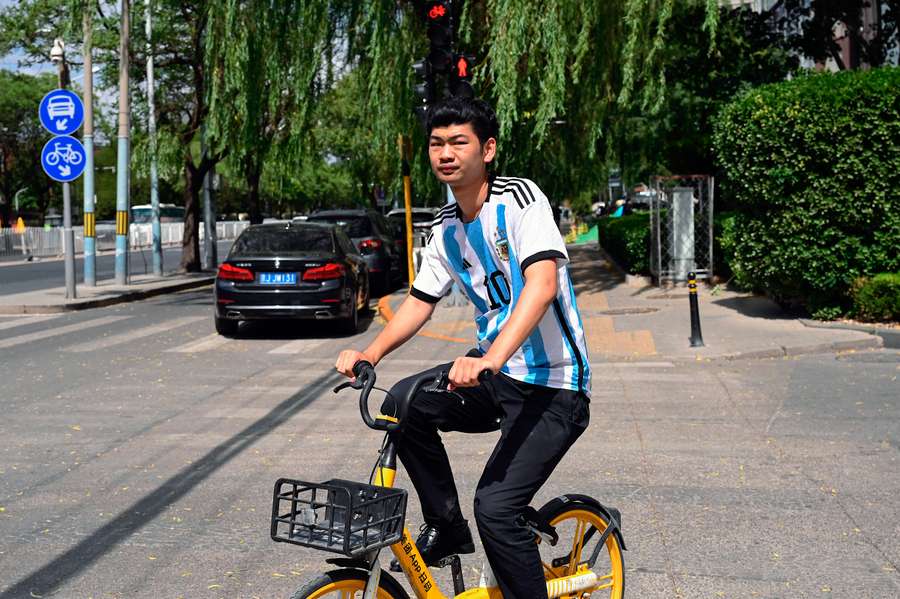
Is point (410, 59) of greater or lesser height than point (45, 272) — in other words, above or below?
above

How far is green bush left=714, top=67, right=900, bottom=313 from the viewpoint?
13.3m

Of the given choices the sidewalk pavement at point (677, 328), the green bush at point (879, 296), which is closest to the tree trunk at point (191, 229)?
the sidewalk pavement at point (677, 328)

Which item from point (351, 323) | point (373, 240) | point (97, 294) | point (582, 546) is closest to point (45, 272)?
point (97, 294)

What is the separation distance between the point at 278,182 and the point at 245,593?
19.6 m

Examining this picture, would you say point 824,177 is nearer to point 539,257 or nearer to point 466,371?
point 539,257

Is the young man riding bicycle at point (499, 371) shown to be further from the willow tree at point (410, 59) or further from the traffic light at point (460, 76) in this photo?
the willow tree at point (410, 59)

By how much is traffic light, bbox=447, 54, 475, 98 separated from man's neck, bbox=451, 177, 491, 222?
988 centimetres

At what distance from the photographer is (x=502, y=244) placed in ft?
11.1

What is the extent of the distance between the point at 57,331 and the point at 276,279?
11.2ft

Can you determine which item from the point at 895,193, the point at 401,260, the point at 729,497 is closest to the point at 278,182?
the point at 401,260

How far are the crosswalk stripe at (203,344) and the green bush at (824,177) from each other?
697cm

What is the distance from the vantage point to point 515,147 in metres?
20.0

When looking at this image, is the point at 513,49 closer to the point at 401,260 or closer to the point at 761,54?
the point at 761,54

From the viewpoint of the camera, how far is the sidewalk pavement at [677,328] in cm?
1235
